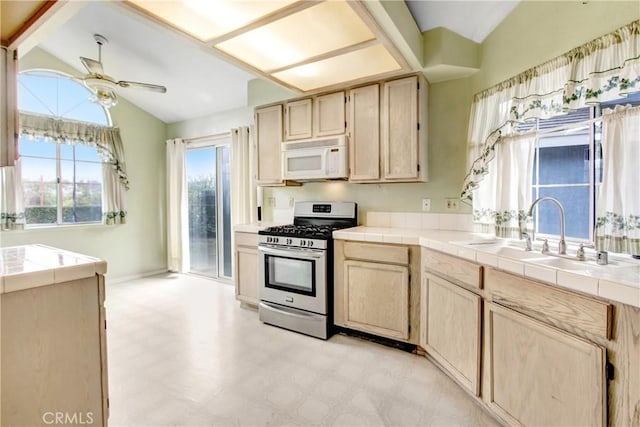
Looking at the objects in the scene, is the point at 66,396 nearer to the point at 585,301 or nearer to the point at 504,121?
the point at 585,301

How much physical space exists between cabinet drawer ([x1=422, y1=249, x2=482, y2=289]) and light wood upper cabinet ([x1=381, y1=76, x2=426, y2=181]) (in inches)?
32.4

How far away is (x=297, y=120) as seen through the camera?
3.27m

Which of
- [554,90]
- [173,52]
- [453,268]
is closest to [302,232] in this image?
[453,268]

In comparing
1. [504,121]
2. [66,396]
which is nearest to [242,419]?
[66,396]

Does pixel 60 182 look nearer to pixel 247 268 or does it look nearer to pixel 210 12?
pixel 247 268

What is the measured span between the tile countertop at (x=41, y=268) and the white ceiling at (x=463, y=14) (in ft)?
8.89

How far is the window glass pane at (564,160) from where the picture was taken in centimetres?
193

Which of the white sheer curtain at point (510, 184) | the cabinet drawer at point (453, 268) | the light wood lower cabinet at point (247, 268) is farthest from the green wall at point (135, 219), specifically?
the white sheer curtain at point (510, 184)

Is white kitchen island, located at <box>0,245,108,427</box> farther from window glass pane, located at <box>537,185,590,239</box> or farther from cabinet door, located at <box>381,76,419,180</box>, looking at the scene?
window glass pane, located at <box>537,185,590,239</box>

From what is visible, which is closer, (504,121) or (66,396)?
(66,396)

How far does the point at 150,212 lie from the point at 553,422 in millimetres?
5503

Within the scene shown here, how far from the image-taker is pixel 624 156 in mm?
1529

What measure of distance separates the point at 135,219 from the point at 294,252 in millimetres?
3417
